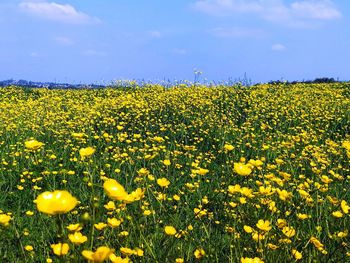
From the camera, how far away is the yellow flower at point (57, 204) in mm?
1306

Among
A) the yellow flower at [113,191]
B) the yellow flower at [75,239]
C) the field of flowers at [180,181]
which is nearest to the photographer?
the yellow flower at [113,191]

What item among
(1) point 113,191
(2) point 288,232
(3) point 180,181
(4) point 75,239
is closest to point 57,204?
(1) point 113,191

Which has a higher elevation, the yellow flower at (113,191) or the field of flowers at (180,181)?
the yellow flower at (113,191)

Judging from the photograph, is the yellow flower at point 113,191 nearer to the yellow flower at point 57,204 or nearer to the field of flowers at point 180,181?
the field of flowers at point 180,181

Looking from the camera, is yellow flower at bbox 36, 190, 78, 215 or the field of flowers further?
the field of flowers

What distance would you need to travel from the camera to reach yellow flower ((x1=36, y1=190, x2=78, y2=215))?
1.31m

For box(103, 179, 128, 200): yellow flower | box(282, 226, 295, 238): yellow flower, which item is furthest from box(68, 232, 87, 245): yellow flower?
box(282, 226, 295, 238): yellow flower

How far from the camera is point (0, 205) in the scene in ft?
16.2

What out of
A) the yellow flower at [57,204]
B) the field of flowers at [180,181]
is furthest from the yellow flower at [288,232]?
the yellow flower at [57,204]

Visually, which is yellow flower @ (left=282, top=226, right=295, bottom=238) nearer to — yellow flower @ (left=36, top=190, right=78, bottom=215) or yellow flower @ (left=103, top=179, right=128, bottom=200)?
yellow flower @ (left=103, top=179, right=128, bottom=200)

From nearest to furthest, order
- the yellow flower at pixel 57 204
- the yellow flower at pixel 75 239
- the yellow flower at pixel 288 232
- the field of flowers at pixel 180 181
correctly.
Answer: the yellow flower at pixel 57 204, the yellow flower at pixel 75 239, the yellow flower at pixel 288 232, the field of flowers at pixel 180 181

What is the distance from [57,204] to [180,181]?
4.56 meters

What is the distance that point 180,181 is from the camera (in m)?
5.84

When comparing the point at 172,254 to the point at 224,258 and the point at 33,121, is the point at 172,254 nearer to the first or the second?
the point at 224,258
